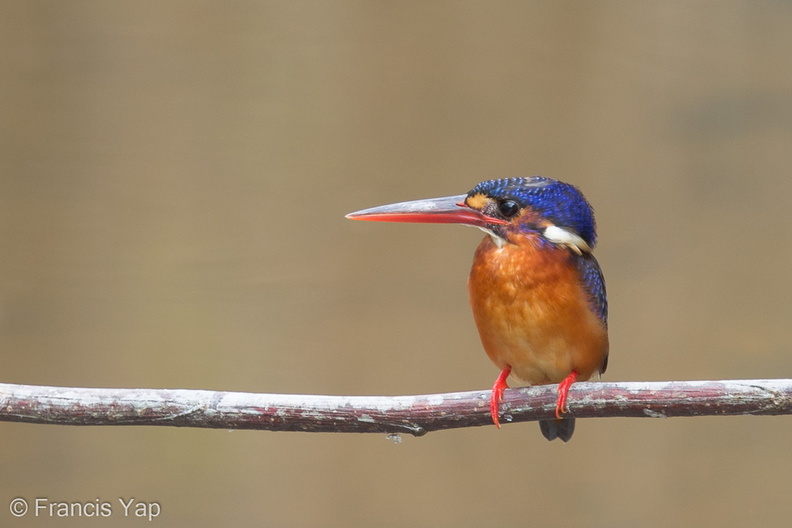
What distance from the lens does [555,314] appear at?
1.47m

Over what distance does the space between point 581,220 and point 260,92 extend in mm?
1416

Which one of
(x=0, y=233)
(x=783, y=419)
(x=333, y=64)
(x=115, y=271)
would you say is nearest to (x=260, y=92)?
(x=333, y=64)

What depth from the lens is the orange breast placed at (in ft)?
4.80

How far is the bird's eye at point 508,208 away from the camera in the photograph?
146 cm

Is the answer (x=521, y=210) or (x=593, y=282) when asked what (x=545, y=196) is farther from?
(x=593, y=282)

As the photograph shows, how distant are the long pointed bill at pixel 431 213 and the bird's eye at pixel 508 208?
0.05 feet

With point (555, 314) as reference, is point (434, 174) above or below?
above

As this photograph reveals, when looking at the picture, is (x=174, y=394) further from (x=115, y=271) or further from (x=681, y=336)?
(x=681, y=336)

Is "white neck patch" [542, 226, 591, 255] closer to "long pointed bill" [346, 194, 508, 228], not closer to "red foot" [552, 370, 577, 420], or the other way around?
"long pointed bill" [346, 194, 508, 228]

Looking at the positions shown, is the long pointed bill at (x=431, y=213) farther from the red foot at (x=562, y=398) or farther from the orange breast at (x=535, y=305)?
the red foot at (x=562, y=398)

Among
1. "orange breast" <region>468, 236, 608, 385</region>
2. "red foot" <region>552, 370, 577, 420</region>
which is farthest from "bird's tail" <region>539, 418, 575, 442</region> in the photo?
"red foot" <region>552, 370, 577, 420</region>

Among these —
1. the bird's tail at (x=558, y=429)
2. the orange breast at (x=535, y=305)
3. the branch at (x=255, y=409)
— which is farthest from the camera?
the bird's tail at (x=558, y=429)

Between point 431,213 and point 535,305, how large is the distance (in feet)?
0.77

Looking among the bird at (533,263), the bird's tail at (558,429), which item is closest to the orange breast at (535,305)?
the bird at (533,263)
